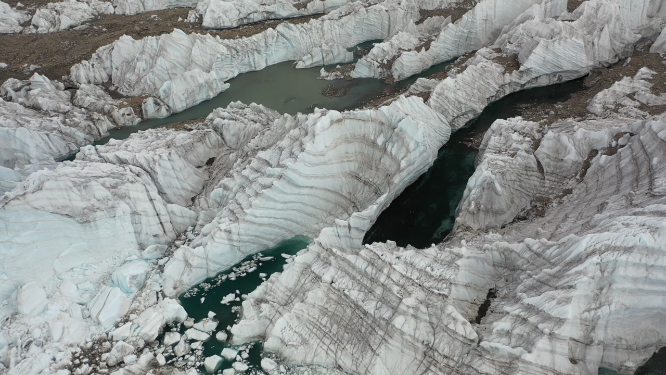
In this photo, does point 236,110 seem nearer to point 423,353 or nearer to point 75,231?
point 75,231

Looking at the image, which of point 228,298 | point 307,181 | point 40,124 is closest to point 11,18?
point 40,124

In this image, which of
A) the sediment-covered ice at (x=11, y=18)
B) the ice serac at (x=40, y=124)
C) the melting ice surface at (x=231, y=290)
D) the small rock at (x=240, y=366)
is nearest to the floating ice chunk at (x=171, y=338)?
the melting ice surface at (x=231, y=290)

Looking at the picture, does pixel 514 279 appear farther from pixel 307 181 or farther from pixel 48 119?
pixel 48 119

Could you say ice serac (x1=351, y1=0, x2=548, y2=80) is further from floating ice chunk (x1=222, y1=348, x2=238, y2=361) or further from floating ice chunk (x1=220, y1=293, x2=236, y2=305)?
floating ice chunk (x1=222, y1=348, x2=238, y2=361)

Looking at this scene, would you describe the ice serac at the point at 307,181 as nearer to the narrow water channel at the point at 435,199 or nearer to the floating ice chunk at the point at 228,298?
the narrow water channel at the point at 435,199

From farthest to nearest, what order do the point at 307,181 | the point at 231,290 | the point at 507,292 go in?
the point at 307,181
the point at 231,290
the point at 507,292
